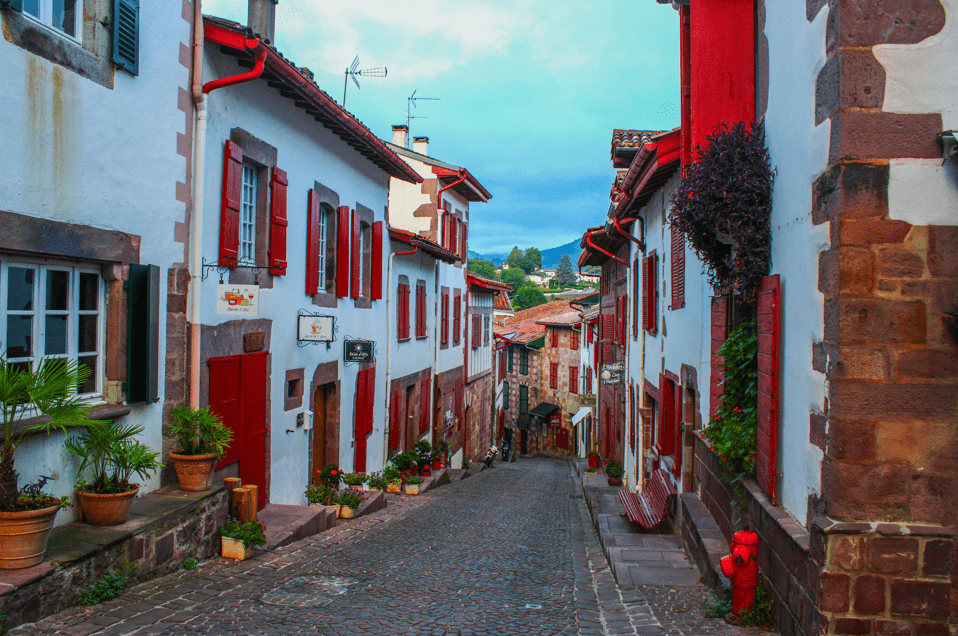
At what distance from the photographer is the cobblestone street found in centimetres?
514

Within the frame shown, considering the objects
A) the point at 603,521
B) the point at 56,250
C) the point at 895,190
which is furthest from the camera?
the point at 603,521

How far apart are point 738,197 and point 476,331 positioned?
1979 centimetres

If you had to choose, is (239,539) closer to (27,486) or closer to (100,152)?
(27,486)

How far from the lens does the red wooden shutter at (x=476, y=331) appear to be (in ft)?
80.5

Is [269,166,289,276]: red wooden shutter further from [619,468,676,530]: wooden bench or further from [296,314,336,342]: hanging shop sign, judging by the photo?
[619,468,676,530]: wooden bench

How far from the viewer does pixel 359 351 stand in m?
11.7

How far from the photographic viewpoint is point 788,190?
493cm

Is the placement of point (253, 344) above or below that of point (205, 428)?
above

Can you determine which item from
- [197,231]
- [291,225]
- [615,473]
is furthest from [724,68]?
[615,473]

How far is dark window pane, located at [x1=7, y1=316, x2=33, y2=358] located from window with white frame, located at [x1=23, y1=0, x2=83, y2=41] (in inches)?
83.1

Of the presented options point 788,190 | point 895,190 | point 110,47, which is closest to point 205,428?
point 110,47

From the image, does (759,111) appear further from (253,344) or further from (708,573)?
(253,344)

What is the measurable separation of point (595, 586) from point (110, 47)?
6311 mm

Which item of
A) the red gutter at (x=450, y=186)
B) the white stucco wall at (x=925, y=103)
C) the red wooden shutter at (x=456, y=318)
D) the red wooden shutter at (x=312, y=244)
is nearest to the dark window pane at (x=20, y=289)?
the red wooden shutter at (x=312, y=244)
